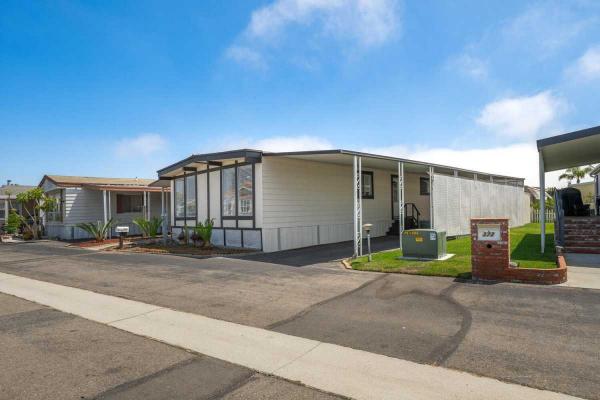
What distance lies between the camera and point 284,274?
367 inches

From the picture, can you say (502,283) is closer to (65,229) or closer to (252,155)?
(252,155)

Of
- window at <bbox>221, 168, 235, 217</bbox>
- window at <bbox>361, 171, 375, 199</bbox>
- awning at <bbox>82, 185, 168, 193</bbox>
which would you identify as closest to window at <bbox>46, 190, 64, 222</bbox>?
awning at <bbox>82, 185, 168, 193</bbox>

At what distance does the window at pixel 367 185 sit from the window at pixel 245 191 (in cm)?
598

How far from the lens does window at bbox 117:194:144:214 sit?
2552 cm

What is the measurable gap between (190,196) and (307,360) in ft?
49.3

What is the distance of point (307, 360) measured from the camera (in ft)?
13.8

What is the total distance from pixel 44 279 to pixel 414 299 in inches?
346

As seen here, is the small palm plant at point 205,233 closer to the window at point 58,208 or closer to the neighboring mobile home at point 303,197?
the neighboring mobile home at point 303,197

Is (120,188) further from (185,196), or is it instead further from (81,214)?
(185,196)

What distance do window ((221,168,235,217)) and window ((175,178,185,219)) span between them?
3929 millimetres

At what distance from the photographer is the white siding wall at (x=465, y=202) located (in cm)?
1438

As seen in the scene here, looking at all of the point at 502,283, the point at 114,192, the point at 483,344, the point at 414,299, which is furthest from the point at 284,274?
the point at 114,192

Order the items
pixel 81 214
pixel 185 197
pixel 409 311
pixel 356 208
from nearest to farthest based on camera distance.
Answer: pixel 409 311 → pixel 356 208 → pixel 185 197 → pixel 81 214

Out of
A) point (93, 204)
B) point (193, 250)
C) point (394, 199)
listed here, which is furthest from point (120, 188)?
point (394, 199)
